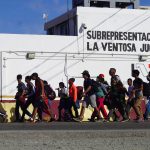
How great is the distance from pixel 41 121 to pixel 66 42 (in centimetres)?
889

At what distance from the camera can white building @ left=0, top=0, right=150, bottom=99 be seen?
90.7 ft

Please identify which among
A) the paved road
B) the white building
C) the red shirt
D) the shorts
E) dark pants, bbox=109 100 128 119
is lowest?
the paved road

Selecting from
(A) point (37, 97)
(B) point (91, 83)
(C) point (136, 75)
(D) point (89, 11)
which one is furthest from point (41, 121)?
(D) point (89, 11)

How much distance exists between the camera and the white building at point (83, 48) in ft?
90.7

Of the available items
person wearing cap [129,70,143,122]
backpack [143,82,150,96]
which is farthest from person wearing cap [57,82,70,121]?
backpack [143,82,150,96]

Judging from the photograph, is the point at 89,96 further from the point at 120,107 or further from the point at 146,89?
the point at 146,89

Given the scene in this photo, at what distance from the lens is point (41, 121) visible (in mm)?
20281

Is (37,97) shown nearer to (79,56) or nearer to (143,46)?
(79,56)

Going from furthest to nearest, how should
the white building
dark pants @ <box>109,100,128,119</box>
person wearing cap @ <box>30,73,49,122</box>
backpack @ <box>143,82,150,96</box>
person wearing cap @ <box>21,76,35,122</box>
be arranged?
the white building
backpack @ <box>143,82,150,96</box>
person wearing cap @ <box>21,76,35,122</box>
dark pants @ <box>109,100,128,119</box>
person wearing cap @ <box>30,73,49,122</box>

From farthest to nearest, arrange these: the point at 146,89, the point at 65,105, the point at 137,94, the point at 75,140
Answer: the point at 65,105 < the point at 146,89 < the point at 137,94 < the point at 75,140

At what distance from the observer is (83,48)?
29.0m

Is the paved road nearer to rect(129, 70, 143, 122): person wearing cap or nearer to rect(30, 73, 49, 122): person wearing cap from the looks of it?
rect(129, 70, 143, 122): person wearing cap

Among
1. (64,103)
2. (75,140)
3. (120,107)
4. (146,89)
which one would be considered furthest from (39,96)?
(75,140)

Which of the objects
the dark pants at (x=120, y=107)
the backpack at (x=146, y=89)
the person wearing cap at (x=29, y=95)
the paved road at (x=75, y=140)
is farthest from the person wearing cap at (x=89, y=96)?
the paved road at (x=75, y=140)
